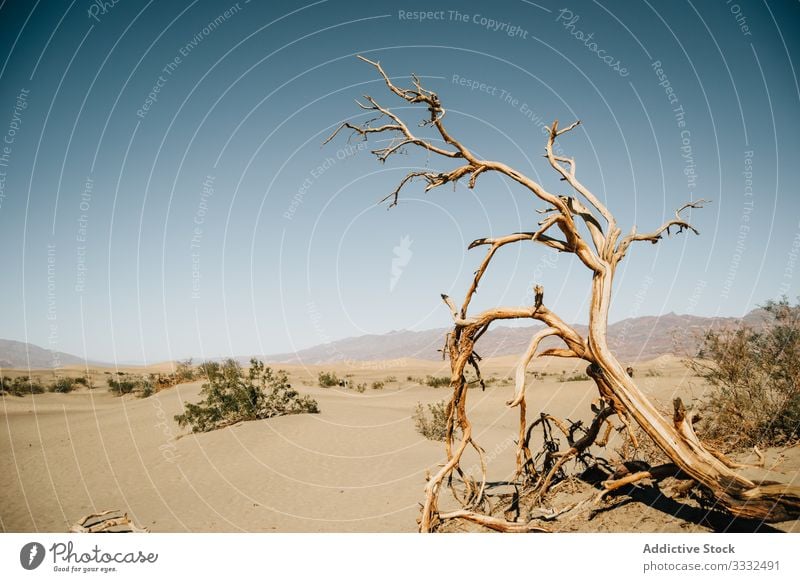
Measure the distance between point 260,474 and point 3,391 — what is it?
25724 mm

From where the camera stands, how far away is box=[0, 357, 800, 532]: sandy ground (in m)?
6.55

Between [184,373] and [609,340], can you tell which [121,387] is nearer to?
[184,373]

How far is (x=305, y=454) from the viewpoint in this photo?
10.3 meters

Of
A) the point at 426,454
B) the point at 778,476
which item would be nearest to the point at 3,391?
the point at 426,454

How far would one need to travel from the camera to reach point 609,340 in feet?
202

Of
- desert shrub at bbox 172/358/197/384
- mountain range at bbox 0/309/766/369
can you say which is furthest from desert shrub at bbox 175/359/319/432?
desert shrub at bbox 172/358/197/384

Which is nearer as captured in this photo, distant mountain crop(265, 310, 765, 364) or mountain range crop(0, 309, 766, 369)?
distant mountain crop(265, 310, 765, 364)

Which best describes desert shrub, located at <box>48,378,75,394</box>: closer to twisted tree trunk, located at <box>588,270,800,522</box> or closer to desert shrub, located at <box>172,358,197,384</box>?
desert shrub, located at <box>172,358,197,384</box>

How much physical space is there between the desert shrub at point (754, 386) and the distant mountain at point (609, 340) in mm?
479

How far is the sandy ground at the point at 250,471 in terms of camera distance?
6.55 m
